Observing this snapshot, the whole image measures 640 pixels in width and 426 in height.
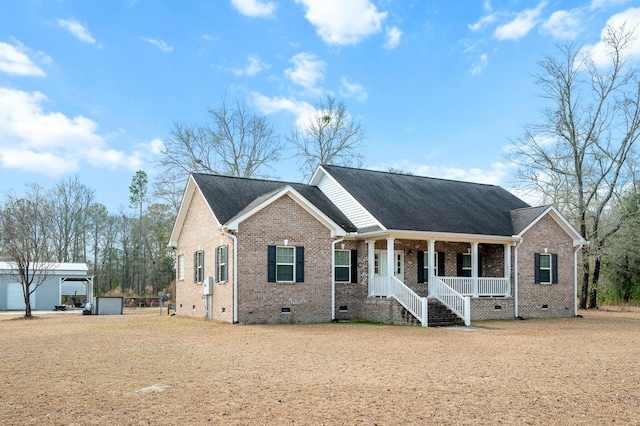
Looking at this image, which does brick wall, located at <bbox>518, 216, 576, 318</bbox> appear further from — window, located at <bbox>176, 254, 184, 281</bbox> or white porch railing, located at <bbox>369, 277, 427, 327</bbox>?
window, located at <bbox>176, 254, 184, 281</bbox>

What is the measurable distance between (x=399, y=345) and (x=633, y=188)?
2920 centimetres

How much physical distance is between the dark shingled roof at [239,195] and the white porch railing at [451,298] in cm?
368

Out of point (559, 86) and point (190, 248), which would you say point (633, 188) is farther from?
point (190, 248)

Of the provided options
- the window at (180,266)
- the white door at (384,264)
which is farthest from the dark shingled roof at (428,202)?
the window at (180,266)

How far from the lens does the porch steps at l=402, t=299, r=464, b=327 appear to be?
1964 cm

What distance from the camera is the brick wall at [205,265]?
67.2 feet

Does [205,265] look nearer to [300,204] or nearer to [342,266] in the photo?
[300,204]

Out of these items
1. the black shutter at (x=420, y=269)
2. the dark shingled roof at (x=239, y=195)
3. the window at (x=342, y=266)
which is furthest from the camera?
the black shutter at (x=420, y=269)

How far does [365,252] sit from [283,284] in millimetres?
3736

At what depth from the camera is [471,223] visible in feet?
77.5

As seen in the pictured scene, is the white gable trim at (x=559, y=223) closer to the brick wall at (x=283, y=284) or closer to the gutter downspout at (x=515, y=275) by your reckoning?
the gutter downspout at (x=515, y=275)

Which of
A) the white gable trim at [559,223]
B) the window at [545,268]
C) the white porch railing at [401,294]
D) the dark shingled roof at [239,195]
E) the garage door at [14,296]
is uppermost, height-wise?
the dark shingled roof at [239,195]

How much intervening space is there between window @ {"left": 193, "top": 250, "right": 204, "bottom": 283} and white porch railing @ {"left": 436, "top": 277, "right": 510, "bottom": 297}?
9373mm

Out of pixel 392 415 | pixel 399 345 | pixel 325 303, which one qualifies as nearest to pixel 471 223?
pixel 325 303
